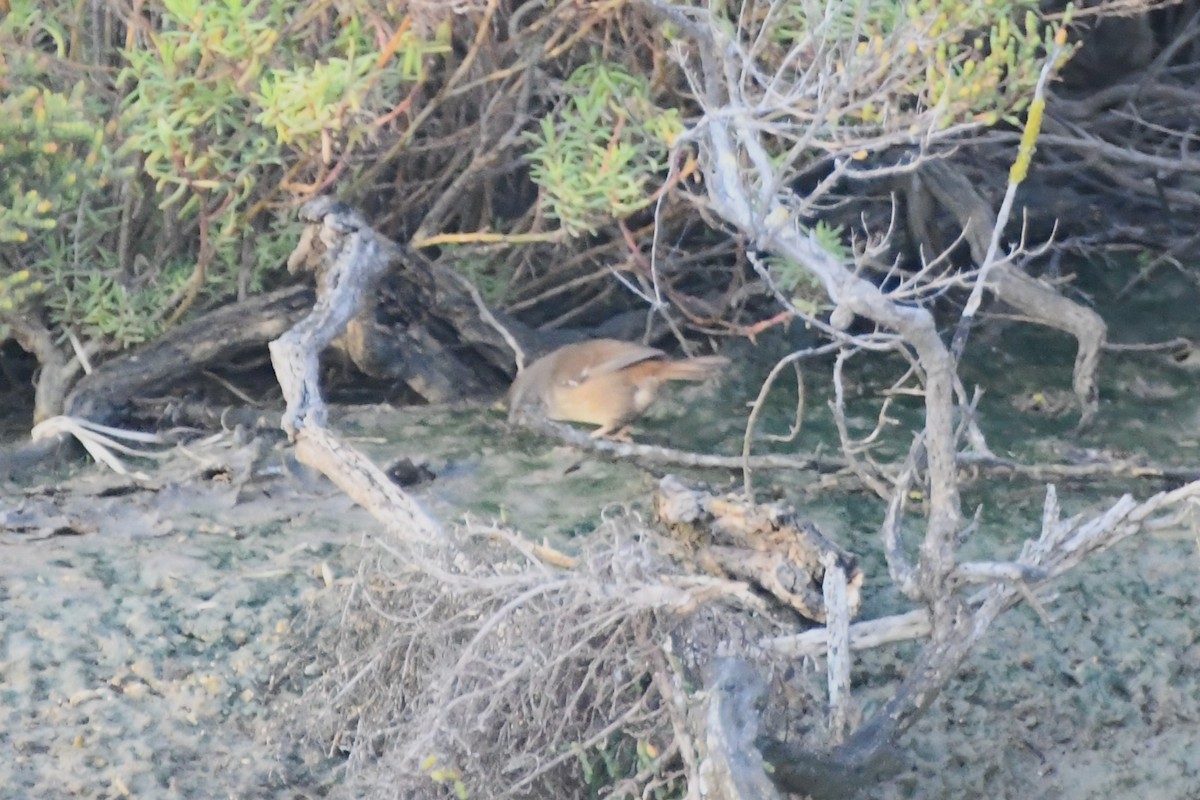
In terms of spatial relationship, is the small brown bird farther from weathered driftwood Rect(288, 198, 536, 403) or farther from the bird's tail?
weathered driftwood Rect(288, 198, 536, 403)

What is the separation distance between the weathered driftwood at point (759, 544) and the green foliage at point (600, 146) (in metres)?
1.34

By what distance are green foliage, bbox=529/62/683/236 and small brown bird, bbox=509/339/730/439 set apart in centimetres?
50

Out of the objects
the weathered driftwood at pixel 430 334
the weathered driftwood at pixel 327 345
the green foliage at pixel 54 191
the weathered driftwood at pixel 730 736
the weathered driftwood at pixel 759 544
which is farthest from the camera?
the weathered driftwood at pixel 430 334

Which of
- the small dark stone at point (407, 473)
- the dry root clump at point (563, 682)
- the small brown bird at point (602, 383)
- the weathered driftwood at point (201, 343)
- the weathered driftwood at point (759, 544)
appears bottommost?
the small brown bird at point (602, 383)

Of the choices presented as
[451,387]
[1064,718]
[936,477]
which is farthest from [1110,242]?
[936,477]

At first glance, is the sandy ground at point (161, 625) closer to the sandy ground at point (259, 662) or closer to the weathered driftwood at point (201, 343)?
the sandy ground at point (259, 662)

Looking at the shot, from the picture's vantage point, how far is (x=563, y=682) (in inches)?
116

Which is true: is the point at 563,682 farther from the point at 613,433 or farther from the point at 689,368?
the point at 613,433

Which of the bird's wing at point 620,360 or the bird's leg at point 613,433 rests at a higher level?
the bird's wing at point 620,360

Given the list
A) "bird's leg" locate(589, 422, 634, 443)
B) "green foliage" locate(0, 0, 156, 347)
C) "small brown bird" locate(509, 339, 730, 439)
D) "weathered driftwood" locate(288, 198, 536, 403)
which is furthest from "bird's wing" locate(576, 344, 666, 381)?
"green foliage" locate(0, 0, 156, 347)

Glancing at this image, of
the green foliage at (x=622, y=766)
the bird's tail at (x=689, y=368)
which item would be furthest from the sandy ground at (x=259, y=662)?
the bird's tail at (x=689, y=368)

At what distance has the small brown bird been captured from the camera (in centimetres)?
531

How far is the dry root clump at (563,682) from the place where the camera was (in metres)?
2.89

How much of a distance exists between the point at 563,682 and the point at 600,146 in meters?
2.66
